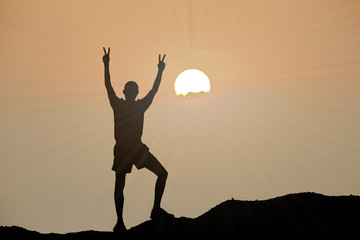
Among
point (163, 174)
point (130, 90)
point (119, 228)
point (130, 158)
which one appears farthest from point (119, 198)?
point (130, 90)

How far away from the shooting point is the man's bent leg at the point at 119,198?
22.0ft

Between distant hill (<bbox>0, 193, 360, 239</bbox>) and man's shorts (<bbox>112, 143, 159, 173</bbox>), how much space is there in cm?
123

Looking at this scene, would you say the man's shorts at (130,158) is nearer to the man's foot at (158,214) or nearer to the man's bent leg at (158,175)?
A: the man's bent leg at (158,175)

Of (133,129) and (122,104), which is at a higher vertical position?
(122,104)

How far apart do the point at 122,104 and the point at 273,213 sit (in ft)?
12.9

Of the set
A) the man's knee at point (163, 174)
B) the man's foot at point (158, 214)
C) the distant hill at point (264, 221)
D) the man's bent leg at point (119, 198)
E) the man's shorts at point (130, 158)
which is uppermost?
the man's shorts at point (130, 158)

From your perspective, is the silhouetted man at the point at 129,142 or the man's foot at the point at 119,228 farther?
the silhouetted man at the point at 129,142

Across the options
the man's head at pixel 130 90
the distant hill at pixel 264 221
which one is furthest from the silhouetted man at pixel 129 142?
the distant hill at pixel 264 221

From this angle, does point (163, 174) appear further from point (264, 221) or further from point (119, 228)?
point (264, 221)

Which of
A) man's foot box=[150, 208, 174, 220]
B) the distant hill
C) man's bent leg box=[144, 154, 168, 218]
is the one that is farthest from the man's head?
the distant hill

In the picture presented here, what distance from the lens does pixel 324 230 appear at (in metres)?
6.15

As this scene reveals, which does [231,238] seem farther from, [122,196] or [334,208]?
[334,208]

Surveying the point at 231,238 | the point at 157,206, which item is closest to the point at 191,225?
the point at 157,206

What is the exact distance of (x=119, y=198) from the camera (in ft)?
22.2
